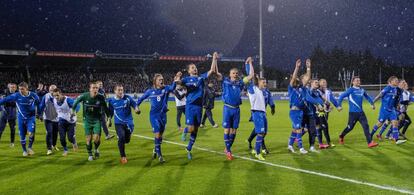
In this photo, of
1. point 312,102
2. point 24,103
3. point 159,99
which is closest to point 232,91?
point 159,99

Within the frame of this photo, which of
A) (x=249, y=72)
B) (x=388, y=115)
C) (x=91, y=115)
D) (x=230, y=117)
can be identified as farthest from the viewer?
(x=388, y=115)

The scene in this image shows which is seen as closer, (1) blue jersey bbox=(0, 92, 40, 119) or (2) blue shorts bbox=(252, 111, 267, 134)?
(2) blue shorts bbox=(252, 111, 267, 134)

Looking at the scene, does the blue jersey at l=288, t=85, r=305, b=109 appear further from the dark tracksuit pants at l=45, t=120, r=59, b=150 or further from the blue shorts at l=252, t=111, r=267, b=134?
the dark tracksuit pants at l=45, t=120, r=59, b=150

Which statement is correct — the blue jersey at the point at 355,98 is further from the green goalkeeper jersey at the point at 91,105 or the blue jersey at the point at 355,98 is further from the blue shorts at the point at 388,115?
the green goalkeeper jersey at the point at 91,105

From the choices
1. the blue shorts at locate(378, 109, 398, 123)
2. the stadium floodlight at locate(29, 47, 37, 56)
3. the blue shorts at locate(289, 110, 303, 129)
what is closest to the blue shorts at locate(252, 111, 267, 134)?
the blue shorts at locate(289, 110, 303, 129)

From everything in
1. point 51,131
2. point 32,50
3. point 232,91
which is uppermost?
point 32,50

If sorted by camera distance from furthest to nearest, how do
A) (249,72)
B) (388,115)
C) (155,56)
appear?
1. (155,56)
2. (388,115)
3. (249,72)

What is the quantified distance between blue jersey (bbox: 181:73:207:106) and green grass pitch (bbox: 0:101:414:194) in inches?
54.6

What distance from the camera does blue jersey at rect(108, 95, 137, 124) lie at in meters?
9.21

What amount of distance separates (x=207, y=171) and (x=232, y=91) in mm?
2153

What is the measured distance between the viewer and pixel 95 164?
8914 mm

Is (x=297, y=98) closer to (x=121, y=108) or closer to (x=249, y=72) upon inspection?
(x=249, y=72)

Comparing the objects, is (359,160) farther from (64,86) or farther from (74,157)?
(64,86)

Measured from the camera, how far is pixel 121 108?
30.4ft
